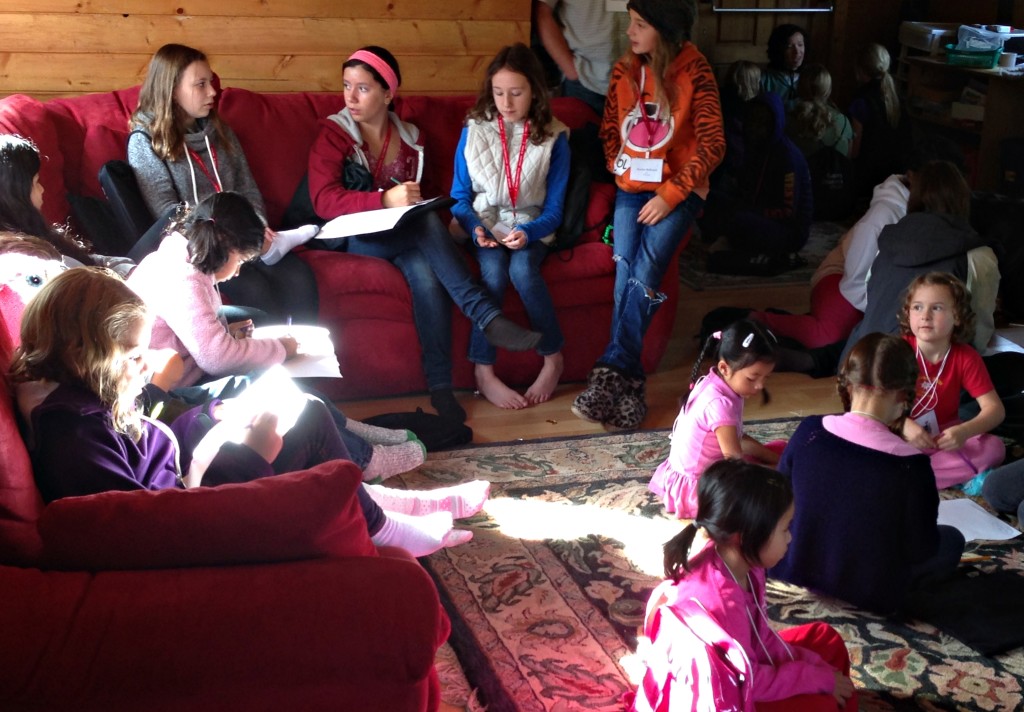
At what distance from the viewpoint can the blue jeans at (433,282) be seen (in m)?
3.65

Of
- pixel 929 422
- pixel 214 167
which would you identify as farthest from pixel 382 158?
pixel 929 422

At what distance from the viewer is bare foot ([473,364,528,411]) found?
3.75 meters

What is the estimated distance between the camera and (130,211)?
3.42 meters

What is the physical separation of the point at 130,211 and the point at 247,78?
3.29 feet

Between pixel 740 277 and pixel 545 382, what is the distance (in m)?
1.91

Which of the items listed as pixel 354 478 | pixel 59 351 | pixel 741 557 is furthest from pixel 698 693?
pixel 59 351

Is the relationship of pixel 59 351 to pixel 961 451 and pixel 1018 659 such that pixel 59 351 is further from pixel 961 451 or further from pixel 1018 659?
pixel 961 451

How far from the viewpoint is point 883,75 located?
6449 mm

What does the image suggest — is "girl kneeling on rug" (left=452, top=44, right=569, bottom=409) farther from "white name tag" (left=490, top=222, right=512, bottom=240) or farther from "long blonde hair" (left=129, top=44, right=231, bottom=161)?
"long blonde hair" (left=129, top=44, right=231, bottom=161)

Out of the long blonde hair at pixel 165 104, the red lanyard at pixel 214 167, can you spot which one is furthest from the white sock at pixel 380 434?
the long blonde hair at pixel 165 104

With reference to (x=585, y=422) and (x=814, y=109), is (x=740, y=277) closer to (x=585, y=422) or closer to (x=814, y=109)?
(x=814, y=109)

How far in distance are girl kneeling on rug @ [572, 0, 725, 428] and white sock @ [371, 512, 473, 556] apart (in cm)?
114

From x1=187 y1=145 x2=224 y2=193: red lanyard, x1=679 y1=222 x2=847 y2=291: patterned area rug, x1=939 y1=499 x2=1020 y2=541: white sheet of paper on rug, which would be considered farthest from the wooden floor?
x1=679 y1=222 x2=847 y2=291: patterned area rug

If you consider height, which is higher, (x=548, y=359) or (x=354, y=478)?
(x=354, y=478)
